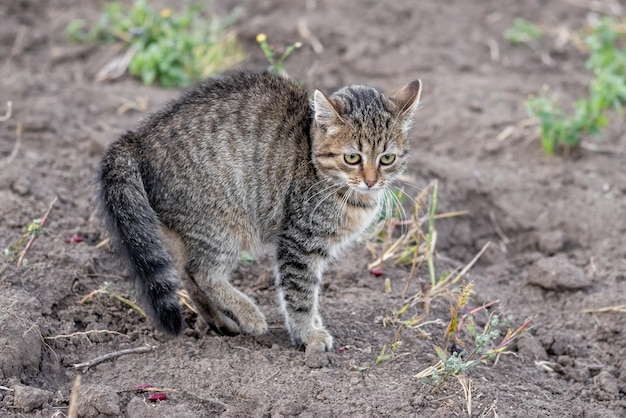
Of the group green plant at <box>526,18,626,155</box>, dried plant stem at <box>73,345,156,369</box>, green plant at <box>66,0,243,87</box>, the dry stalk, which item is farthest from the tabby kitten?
green plant at <box>66,0,243,87</box>

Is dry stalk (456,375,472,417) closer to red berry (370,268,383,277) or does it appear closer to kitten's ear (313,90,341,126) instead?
red berry (370,268,383,277)

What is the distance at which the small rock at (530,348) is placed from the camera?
194 inches

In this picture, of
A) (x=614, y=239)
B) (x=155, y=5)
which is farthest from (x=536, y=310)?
(x=155, y=5)

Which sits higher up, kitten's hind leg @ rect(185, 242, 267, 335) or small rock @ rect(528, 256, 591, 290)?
kitten's hind leg @ rect(185, 242, 267, 335)

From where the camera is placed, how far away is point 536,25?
31.5 feet

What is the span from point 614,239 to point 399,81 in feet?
9.30

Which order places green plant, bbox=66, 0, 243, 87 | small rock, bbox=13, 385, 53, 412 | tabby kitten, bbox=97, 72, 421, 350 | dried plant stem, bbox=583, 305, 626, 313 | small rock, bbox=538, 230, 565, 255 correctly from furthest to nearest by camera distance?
green plant, bbox=66, 0, 243, 87
small rock, bbox=538, 230, 565, 255
dried plant stem, bbox=583, 305, 626, 313
tabby kitten, bbox=97, 72, 421, 350
small rock, bbox=13, 385, 53, 412

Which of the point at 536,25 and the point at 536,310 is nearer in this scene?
the point at 536,310

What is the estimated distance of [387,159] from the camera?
4699mm

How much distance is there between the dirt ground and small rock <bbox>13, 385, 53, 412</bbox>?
1 centimetres

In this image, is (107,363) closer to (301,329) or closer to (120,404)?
(120,404)

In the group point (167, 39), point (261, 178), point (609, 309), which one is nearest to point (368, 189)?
point (261, 178)

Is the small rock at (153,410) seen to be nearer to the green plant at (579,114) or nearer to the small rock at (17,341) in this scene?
the small rock at (17,341)

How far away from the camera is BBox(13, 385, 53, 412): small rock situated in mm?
3789
